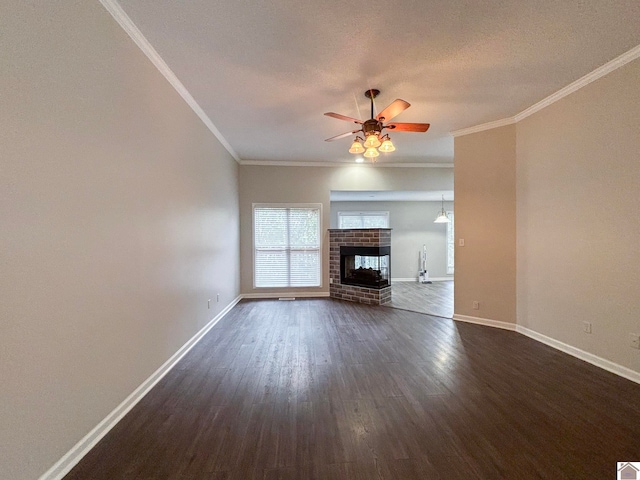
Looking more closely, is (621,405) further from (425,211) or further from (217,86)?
(425,211)

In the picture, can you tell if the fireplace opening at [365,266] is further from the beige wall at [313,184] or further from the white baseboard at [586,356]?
Result: the white baseboard at [586,356]

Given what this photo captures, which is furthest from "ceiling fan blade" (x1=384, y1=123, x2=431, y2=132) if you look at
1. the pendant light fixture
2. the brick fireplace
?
the pendant light fixture

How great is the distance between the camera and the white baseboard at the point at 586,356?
2553 mm

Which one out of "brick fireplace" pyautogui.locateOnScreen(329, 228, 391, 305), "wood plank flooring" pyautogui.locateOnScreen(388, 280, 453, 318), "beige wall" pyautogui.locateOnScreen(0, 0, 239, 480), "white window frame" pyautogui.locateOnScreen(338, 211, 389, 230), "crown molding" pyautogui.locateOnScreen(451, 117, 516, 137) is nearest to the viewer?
"beige wall" pyautogui.locateOnScreen(0, 0, 239, 480)

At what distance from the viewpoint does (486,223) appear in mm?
4090

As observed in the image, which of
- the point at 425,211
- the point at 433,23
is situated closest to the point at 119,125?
the point at 433,23

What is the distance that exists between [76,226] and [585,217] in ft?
14.6

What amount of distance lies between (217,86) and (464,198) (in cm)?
374

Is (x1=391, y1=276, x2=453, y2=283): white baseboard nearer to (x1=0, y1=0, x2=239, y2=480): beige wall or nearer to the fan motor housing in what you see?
the fan motor housing

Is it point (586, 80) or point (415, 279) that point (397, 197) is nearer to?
point (415, 279)

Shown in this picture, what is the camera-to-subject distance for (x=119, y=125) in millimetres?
1989

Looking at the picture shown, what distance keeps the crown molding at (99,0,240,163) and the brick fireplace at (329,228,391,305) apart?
3513mm

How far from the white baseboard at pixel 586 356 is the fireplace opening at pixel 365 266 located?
99.9 inches

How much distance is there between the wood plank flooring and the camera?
508cm
